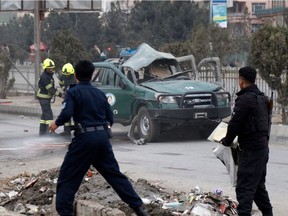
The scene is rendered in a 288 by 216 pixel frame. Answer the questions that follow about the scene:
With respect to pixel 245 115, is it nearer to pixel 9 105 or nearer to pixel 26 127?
pixel 26 127

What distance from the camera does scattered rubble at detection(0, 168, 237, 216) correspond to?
8.80m

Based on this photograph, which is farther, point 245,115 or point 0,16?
point 0,16

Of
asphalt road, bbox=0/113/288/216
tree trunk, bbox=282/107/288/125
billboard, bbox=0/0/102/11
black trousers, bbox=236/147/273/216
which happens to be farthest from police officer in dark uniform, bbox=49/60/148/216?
billboard, bbox=0/0/102/11

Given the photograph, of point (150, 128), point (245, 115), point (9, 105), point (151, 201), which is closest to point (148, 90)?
point (150, 128)

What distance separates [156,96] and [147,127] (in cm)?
80

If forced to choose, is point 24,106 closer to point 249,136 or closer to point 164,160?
point 164,160

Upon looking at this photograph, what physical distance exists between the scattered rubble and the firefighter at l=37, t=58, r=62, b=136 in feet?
24.1

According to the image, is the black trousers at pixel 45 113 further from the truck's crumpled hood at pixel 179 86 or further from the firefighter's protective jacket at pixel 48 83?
the truck's crumpled hood at pixel 179 86

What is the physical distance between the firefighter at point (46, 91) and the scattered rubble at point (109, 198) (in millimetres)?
7343

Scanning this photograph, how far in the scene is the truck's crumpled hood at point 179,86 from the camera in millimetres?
16703

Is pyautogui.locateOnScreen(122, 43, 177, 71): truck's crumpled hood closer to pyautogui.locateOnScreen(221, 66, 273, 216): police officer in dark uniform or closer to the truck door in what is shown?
the truck door

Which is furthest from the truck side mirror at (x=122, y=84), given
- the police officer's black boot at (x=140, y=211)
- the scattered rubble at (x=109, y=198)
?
the police officer's black boot at (x=140, y=211)

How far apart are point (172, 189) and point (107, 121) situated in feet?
10.2

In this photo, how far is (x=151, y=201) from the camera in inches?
361
